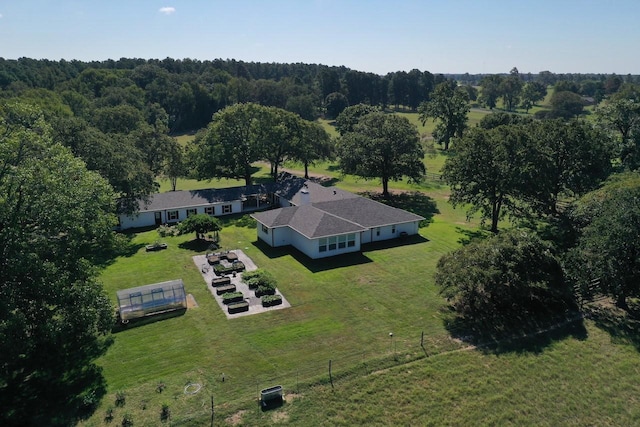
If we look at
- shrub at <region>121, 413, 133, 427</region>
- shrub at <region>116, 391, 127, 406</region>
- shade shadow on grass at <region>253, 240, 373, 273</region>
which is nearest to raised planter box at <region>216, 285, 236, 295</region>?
shade shadow on grass at <region>253, 240, 373, 273</region>

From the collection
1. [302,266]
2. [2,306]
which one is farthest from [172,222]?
[2,306]

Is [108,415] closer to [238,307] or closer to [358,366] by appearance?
[238,307]

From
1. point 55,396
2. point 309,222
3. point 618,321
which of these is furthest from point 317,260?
point 618,321

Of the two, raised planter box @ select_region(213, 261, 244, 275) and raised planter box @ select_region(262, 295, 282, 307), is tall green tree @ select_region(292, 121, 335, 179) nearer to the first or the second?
raised planter box @ select_region(213, 261, 244, 275)

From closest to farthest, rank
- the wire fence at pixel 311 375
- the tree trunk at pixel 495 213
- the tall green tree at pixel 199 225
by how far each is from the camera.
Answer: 1. the wire fence at pixel 311 375
2. the tall green tree at pixel 199 225
3. the tree trunk at pixel 495 213

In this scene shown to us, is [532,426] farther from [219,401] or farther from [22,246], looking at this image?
[22,246]

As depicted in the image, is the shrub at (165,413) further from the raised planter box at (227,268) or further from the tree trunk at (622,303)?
the tree trunk at (622,303)

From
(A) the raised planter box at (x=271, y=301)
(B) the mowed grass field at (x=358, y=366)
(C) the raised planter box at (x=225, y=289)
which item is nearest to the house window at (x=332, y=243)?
(B) the mowed grass field at (x=358, y=366)
